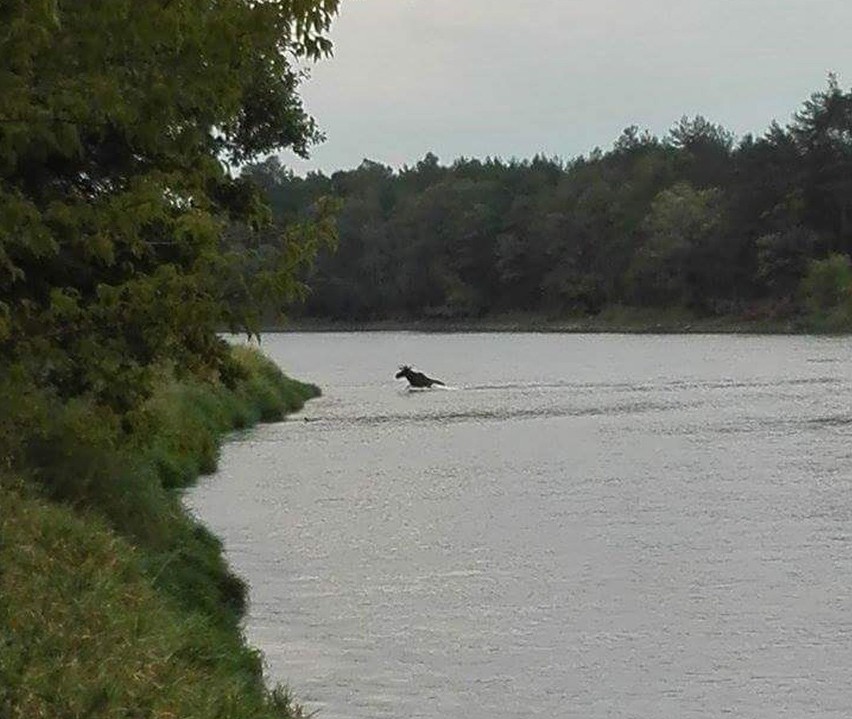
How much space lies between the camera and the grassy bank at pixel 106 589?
1012 cm

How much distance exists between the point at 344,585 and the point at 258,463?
14.3 metres

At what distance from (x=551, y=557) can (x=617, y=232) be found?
121m

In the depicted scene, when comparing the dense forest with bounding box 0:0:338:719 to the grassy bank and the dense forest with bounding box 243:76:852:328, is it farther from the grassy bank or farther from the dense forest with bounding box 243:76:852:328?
the dense forest with bounding box 243:76:852:328

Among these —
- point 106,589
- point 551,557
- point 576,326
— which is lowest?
point 576,326

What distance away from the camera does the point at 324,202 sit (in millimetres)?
15859

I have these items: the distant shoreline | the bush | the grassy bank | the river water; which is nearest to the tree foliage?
the grassy bank

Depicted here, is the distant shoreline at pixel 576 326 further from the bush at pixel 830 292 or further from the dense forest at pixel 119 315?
the dense forest at pixel 119 315

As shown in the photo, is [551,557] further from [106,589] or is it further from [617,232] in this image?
[617,232]

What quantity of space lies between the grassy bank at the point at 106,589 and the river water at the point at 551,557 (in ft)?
3.92

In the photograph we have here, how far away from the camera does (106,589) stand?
12.6 meters

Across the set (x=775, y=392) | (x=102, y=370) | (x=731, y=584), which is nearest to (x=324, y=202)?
(x=102, y=370)

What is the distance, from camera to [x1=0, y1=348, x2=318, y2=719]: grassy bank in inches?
398

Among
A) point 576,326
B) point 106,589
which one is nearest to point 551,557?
point 106,589

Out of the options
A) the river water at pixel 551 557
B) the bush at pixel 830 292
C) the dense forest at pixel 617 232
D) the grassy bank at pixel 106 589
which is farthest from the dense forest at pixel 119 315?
the bush at pixel 830 292
